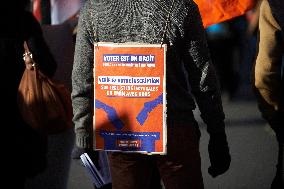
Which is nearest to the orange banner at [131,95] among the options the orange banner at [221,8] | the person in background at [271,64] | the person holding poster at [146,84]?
the person holding poster at [146,84]

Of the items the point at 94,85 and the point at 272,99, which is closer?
the point at 94,85

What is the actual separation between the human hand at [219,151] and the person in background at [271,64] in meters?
0.73

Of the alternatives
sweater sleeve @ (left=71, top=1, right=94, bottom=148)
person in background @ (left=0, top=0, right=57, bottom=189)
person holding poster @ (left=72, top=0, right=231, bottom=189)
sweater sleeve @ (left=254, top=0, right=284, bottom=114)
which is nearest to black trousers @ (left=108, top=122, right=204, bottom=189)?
person holding poster @ (left=72, top=0, right=231, bottom=189)

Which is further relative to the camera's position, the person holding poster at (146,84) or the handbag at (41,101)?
the handbag at (41,101)

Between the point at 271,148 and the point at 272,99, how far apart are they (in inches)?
114

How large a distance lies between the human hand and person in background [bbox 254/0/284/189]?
73 cm

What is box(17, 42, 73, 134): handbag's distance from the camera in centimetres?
374

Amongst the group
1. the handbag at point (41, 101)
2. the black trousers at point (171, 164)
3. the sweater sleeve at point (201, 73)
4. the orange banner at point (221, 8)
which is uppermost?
the sweater sleeve at point (201, 73)

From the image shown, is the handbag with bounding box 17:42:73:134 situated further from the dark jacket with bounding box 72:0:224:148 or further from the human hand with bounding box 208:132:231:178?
the human hand with bounding box 208:132:231:178

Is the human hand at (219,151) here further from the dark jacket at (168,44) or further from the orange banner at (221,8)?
the orange banner at (221,8)

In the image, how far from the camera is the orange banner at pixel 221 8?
4.08 metres

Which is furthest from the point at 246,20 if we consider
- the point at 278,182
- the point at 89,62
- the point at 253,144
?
the point at 89,62

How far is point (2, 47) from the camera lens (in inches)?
140

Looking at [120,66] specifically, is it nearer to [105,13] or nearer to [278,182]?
[105,13]
